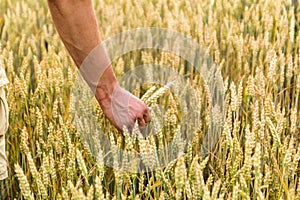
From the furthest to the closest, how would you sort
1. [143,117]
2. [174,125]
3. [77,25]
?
[174,125], [143,117], [77,25]

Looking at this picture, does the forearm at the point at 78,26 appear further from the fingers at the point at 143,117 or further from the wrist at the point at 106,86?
the fingers at the point at 143,117

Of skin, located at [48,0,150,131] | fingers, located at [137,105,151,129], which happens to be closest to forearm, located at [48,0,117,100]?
skin, located at [48,0,150,131]

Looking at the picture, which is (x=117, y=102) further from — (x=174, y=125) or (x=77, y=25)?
(x=174, y=125)

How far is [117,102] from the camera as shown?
116 cm

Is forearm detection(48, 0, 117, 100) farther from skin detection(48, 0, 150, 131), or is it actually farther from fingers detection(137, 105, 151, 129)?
fingers detection(137, 105, 151, 129)

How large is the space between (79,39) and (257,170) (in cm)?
42

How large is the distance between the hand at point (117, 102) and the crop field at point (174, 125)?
0.04 meters

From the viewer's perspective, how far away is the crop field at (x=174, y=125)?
1.12m

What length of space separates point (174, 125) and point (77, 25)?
44cm

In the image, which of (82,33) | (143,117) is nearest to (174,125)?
(143,117)

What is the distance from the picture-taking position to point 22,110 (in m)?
1.61

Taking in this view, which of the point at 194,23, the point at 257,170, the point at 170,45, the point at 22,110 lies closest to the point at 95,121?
the point at 22,110

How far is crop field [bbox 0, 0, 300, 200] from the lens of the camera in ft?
3.68

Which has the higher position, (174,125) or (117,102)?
(117,102)
